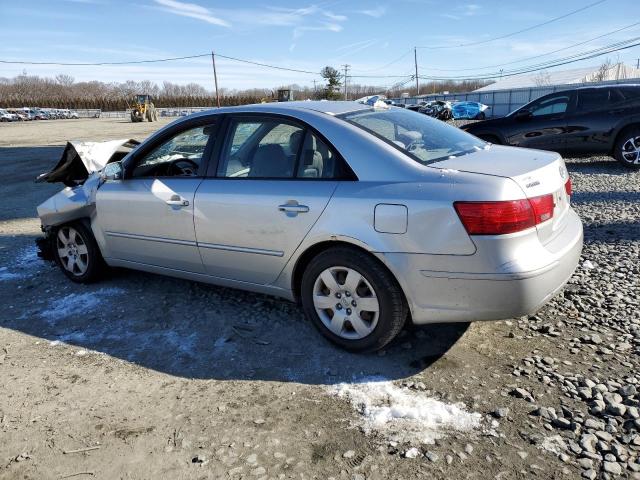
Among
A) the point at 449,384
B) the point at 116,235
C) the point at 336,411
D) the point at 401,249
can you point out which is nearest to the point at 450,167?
the point at 401,249

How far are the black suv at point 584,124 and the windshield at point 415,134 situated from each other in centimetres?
673

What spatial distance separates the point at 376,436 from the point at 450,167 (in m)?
1.57

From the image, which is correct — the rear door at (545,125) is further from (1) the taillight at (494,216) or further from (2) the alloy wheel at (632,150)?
(1) the taillight at (494,216)

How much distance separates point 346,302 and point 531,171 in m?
1.35

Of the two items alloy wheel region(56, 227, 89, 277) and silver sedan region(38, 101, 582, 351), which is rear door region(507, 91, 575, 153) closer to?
silver sedan region(38, 101, 582, 351)

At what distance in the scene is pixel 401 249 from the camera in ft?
9.27

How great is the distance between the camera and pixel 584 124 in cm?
933

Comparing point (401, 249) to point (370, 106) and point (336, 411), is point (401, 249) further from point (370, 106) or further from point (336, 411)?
point (370, 106)

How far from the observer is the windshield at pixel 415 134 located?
3.17m

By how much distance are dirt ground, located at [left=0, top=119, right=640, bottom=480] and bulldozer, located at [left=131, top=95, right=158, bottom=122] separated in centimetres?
5155

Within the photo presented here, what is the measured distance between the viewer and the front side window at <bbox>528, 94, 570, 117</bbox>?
31.6 feet

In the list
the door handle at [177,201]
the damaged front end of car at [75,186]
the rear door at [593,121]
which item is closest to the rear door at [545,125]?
the rear door at [593,121]

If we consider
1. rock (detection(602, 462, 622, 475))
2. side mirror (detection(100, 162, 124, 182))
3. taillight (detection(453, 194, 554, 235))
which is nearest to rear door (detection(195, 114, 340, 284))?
taillight (detection(453, 194, 554, 235))

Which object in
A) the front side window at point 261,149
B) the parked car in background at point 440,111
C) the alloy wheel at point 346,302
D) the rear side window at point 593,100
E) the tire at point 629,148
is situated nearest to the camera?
the alloy wheel at point 346,302
